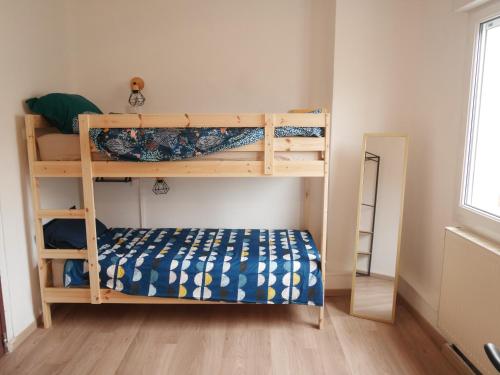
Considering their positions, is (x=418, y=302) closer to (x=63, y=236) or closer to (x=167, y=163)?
(x=167, y=163)

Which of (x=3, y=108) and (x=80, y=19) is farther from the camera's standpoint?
(x=80, y=19)

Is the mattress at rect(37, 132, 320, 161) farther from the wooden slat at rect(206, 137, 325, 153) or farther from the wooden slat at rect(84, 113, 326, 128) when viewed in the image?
the wooden slat at rect(84, 113, 326, 128)

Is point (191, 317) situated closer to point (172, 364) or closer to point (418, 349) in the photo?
point (172, 364)

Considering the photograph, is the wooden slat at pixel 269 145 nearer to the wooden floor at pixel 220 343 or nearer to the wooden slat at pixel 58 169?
the wooden floor at pixel 220 343

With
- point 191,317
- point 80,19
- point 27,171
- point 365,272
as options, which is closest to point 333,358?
point 365,272

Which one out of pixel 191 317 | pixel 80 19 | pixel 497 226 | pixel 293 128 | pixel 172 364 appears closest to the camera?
pixel 497 226

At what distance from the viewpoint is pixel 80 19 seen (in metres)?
3.12

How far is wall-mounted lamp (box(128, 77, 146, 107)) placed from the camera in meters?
3.08

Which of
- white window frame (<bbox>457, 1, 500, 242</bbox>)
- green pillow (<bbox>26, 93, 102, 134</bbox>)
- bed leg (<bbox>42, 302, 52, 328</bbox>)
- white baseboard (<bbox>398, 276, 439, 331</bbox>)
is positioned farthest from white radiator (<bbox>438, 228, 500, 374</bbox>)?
bed leg (<bbox>42, 302, 52, 328</bbox>)

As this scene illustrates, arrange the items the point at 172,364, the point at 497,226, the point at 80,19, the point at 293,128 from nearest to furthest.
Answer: the point at 497,226, the point at 172,364, the point at 293,128, the point at 80,19

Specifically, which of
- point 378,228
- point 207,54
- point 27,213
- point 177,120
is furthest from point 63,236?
point 378,228

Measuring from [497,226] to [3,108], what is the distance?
296 centimetres

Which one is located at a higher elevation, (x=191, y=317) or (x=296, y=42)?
(x=296, y=42)

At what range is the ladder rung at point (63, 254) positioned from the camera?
2549mm
